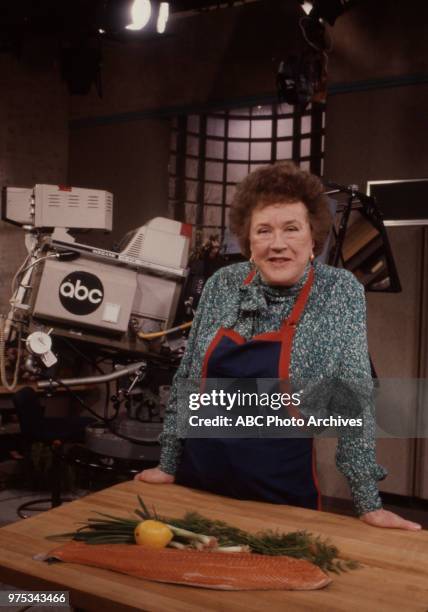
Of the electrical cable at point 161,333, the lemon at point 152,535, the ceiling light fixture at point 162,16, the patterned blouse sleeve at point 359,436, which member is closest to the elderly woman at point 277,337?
the patterned blouse sleeve at point 359,436

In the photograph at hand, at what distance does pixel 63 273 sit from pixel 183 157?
303 cm

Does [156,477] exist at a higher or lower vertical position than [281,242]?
lower

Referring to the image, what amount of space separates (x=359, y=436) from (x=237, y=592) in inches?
25.2

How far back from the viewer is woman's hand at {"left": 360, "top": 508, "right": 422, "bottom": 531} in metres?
1.53

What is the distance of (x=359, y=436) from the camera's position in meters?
1.66

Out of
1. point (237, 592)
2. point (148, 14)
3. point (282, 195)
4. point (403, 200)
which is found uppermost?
point (148, 14)

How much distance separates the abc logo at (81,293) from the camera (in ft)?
10.9

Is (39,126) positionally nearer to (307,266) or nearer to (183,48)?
(183,48)

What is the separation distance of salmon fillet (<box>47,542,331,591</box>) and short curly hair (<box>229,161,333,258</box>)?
952 mm

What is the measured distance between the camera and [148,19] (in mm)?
4672

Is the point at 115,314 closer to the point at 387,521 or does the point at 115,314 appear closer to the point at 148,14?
the point at 387,521

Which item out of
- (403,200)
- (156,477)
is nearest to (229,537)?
(156,477)

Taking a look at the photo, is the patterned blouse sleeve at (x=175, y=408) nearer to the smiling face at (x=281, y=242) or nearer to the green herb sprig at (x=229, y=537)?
the smiling face at (x=281, y=242)

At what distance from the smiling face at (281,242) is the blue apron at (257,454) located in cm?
6
